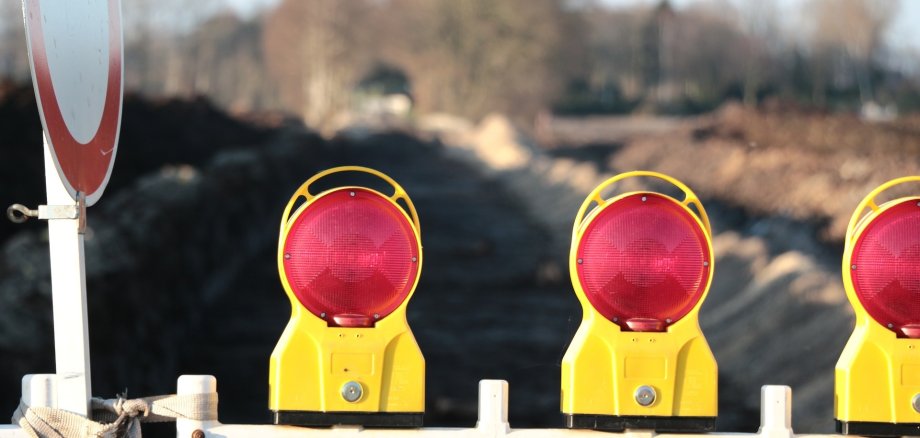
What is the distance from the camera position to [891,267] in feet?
10.6

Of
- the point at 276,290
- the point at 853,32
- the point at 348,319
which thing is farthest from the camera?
the point at 853,32

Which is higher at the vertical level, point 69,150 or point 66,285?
point 69,150

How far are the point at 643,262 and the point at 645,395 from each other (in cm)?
28

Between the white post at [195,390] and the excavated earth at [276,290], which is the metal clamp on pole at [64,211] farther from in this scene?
the excavated earth at [276,290]

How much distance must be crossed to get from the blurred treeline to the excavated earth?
33.0 m

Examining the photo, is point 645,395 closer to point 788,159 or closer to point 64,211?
point 64,211

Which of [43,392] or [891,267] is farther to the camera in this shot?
[891,267]

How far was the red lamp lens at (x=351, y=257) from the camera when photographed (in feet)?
10.5

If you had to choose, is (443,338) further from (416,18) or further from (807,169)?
(416,18)

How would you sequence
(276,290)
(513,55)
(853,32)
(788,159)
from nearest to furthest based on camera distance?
(276,290) < (788,159) < (513,55) < (853,32)

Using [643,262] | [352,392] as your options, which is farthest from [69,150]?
[643,262]

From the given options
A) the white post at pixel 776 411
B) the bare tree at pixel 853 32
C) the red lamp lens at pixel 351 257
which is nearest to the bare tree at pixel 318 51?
the bare tree at pixel 853 32

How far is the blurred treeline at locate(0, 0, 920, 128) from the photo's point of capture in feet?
284

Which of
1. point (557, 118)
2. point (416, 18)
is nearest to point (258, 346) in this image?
point (416, 18)
